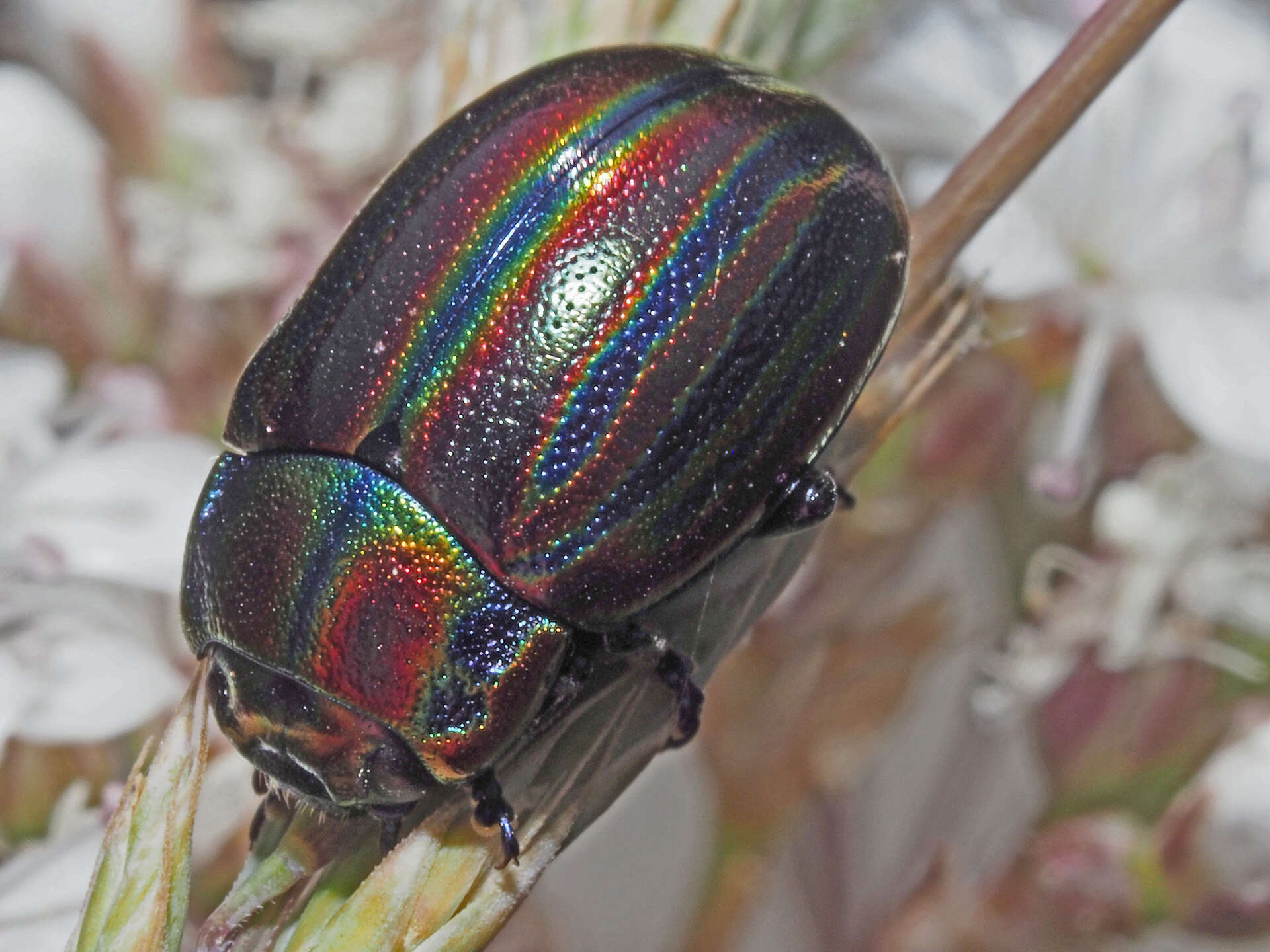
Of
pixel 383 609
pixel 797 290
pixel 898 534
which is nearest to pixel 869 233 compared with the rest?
pixel 797 290

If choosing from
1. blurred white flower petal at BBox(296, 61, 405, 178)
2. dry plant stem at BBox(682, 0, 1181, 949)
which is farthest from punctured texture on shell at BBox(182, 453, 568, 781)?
blurred white flower petal at BBox(296, 61, 405, 178)

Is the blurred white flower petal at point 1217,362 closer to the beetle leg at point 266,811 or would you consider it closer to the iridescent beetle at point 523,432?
the iridescent beetle at point 523,432

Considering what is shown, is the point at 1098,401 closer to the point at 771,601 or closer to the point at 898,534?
the point at 898,534

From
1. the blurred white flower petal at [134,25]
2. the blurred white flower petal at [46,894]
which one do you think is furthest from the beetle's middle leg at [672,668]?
the blurred white flower petal at [134,25]

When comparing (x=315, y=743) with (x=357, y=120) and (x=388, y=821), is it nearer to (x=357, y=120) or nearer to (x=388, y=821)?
(x=388, y=821)

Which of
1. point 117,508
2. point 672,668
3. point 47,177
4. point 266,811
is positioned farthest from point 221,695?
point 47,177
